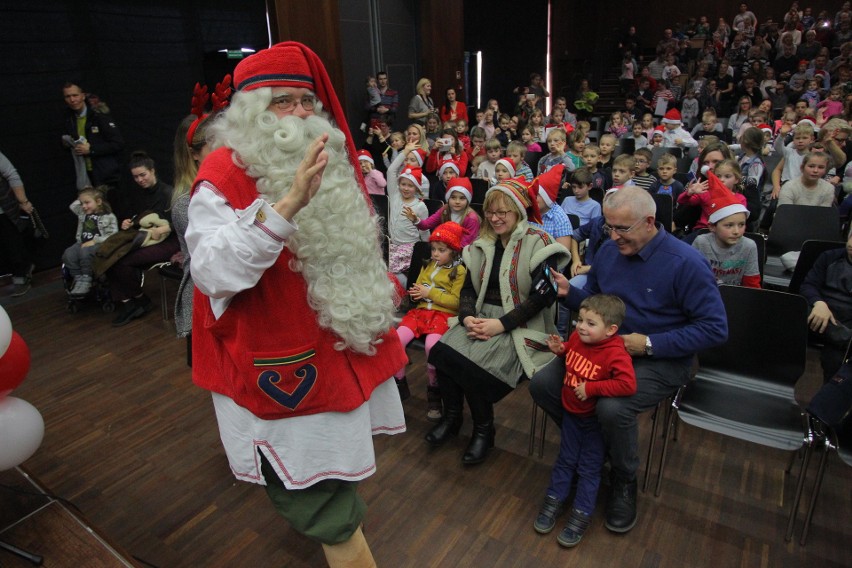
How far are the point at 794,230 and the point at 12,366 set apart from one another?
449 cm

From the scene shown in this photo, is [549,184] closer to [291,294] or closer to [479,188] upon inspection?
[479,188]

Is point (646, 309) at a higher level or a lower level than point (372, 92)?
lower

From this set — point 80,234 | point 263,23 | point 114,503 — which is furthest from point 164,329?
point 263,23

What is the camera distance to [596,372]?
7.34 feet

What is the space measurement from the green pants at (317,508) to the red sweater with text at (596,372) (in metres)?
1.11

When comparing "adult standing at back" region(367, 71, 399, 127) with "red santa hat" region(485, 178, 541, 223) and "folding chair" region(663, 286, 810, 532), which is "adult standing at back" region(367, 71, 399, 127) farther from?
"folding chair" region(663, 286, 810, 532)

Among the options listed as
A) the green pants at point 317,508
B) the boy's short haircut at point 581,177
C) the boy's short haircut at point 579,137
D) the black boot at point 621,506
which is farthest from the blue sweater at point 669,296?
the boy's short haircut at point 579,137

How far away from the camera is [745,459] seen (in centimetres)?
272

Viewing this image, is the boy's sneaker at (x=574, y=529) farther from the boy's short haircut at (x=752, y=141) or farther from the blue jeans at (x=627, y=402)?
the boy's short haircut at (x=752, y=141)

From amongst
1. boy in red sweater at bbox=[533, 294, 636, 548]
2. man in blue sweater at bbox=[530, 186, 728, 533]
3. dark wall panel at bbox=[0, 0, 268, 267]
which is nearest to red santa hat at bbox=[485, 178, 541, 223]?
man in blue sweater at bbox=[530, 186, 728, 533]

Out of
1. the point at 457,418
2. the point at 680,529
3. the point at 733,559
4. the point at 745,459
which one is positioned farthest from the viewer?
the point at 457,418

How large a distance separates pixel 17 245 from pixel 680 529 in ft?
19.7

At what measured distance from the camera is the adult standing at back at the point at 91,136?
5.48 metres

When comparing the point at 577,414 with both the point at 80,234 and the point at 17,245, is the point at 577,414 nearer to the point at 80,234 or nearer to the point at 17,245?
the point at 80,234
